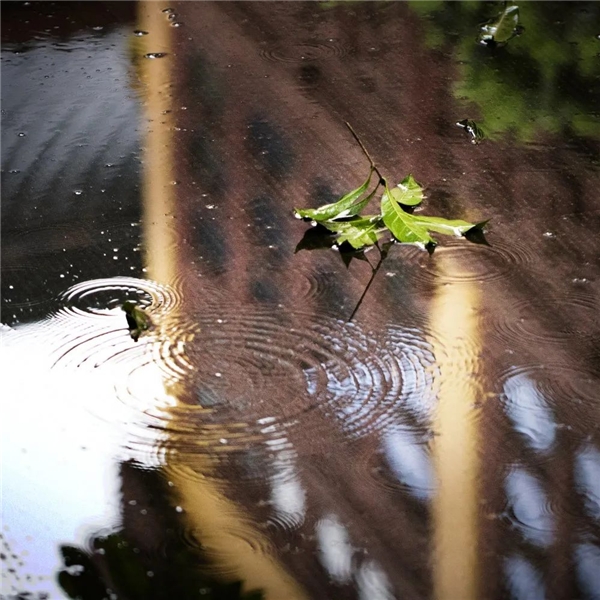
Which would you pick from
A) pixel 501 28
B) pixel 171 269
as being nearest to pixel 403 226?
pixel 171 269

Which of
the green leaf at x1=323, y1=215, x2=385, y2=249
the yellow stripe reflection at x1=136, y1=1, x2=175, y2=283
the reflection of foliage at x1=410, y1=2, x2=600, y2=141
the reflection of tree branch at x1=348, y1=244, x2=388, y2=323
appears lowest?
the yellow stripe reflection at x1=136, y1=1, x2=175, y2=283

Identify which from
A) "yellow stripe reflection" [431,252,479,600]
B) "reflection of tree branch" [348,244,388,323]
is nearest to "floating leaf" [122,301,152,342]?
"reflection of tree branch" [348,244,388,323]

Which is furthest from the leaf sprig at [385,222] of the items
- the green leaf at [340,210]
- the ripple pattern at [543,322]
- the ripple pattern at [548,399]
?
the ripple pattern at [548,399]

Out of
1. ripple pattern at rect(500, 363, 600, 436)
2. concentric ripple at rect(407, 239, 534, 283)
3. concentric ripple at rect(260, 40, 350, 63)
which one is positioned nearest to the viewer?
ripple pattern at rect(500, 363, 600, 436)

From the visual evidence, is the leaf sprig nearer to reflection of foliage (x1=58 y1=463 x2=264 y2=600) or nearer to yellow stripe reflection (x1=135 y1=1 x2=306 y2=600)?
yellow stripe reflection (x1=135 y1=1 x2=306 y2=600)

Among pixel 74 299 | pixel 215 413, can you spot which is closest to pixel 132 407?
pixel 215 413

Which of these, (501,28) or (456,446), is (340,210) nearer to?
(456,446)

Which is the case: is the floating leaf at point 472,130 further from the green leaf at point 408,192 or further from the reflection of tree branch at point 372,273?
the reflection of tree branch at point 372,273

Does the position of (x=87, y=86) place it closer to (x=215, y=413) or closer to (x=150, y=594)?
(x=215, y=413)

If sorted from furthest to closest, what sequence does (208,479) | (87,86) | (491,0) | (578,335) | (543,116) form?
(491,0) < (87,86) < (543,116) < (578,335) < (208,479)
